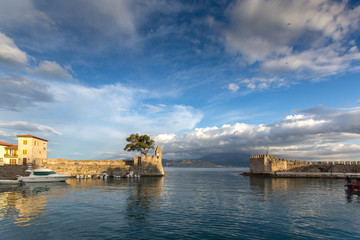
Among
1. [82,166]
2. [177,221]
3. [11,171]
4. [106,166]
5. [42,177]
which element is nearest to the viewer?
[177,221]

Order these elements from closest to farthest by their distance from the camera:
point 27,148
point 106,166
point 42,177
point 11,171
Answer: point 42,177 < point 11,171 < point 27,148 < point 106,166

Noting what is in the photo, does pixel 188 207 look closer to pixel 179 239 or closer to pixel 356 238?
pixel 179 239

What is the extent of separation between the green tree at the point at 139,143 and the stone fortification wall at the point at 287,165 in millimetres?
38569

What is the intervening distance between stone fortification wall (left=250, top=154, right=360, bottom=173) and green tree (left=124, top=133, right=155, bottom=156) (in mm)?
38569

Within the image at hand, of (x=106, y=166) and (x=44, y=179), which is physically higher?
(x=106, y=166)

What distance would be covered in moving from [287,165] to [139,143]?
174ft

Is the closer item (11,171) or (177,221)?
(177,221)

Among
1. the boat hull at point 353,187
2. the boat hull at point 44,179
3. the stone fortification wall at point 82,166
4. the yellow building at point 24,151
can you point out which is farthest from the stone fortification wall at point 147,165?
the boat hull at point 353,187

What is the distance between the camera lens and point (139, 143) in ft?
244

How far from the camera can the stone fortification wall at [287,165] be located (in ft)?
234

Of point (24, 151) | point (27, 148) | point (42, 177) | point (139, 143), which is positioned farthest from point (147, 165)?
point (24, 151)

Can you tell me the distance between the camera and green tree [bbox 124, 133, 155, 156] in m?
74.8

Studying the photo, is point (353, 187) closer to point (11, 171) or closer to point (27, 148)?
point (11, 171)

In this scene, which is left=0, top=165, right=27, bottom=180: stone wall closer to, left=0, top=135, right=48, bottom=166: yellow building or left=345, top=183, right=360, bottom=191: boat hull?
left=0, top=135, right=48, bottom=166: yellow building
